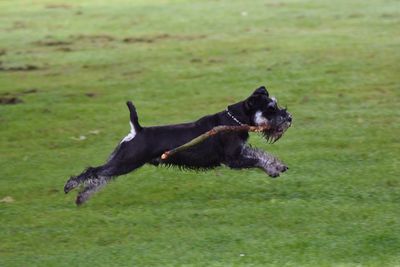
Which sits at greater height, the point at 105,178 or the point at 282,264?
the point at 105,178

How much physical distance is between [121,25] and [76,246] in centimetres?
1547

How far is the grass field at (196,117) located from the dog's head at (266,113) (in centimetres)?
107

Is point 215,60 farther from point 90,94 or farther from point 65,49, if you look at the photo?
point 65,49

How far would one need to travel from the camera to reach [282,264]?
8375 mm

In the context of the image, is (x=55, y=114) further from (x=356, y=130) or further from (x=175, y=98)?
(x=356, y=130)

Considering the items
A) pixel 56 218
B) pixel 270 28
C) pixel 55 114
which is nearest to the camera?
pixel 56 218

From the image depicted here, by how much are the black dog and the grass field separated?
2.25 ft

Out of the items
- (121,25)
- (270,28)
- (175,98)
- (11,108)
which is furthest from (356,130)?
(121,25)

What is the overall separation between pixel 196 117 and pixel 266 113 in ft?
17.0

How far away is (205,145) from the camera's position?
930cm

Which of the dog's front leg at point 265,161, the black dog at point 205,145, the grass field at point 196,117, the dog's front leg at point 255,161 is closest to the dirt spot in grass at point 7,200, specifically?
the grass field at point 196,117

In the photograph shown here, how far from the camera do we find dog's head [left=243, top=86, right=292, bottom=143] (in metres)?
9.29

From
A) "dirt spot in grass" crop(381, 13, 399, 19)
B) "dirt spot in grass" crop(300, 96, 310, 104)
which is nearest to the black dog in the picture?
"dirt spot in grass" crop(300, 96, 310, 104)

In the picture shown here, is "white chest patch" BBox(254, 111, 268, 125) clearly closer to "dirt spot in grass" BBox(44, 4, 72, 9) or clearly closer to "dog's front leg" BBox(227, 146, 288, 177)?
"dog's front leg" BBox(227, 146, 288, 177)
